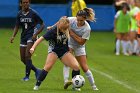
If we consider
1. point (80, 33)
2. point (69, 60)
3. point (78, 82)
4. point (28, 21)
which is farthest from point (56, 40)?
point (28, 21)

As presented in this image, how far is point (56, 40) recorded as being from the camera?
48.2 ft

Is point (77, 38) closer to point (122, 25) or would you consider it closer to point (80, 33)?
point (80, 33)

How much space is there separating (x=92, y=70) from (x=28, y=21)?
3697 mm

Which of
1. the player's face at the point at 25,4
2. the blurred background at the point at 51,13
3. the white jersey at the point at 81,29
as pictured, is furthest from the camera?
the blurred background at the point at 51,13

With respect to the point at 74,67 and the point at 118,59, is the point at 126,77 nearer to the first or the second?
the point at 74,67

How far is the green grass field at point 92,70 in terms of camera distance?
50.8 ft

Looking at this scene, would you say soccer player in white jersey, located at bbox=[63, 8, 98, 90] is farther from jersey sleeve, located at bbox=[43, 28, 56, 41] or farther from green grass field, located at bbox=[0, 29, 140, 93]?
green grass field, located at bbox=[0, 29, 140, 93]

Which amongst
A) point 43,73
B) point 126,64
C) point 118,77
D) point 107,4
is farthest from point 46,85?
point 107,4

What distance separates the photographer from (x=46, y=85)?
15.9m

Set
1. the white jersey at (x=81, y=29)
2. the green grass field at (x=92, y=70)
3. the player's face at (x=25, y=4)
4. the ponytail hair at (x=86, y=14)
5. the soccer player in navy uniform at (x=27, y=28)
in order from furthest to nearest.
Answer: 1. the soccer player in navy uniform at (x=27, y=28)
2. the player's face at (x=25, y=4)
3. the green grass field at (x=92, y=70)
4. the white jersey at (x=81, y=29)
5. the ponytail hair at (x=86, y=14)

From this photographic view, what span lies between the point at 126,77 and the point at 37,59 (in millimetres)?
4964

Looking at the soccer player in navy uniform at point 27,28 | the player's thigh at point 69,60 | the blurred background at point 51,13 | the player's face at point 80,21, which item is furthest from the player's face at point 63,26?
the blurred background at point 51,13

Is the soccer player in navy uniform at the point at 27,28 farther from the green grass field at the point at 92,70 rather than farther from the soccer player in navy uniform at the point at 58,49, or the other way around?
the soccer player in navy uniform at the point at 58,49

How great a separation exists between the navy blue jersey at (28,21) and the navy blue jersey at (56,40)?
2.04 metres
